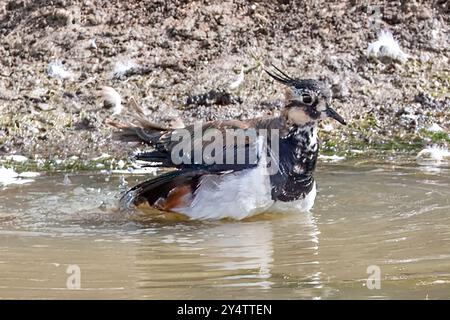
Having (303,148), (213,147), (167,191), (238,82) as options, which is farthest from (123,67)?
(303,148)

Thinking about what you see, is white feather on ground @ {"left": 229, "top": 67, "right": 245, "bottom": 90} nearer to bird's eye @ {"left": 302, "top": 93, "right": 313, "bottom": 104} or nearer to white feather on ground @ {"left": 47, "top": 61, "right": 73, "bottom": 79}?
white feather on ground @ {"left": 47, "top": 61, "right": 73, "bottom": 79}

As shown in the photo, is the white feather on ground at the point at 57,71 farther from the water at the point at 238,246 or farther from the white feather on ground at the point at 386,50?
the white feather on ground at the point at 386,50

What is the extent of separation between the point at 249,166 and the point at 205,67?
11.6ft

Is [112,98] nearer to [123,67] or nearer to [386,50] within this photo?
[123,67]

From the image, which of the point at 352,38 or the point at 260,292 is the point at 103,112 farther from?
the point at 260,292

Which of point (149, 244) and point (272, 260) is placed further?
point (149, 244)

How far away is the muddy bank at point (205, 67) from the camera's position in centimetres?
930

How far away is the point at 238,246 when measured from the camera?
19.4 feet

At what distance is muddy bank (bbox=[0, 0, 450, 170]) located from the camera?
30.5 ft

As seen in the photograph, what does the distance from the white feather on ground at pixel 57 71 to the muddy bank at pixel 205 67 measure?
0.01 m

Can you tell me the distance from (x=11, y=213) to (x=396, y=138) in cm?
376

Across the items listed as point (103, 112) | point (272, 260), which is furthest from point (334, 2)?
point (272, 260)

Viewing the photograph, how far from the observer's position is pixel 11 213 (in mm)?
7000

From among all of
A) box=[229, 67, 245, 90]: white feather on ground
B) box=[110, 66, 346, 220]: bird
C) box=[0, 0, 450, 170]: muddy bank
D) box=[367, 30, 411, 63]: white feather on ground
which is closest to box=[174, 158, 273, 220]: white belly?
box=[110, 66, 346, 220]: bird
